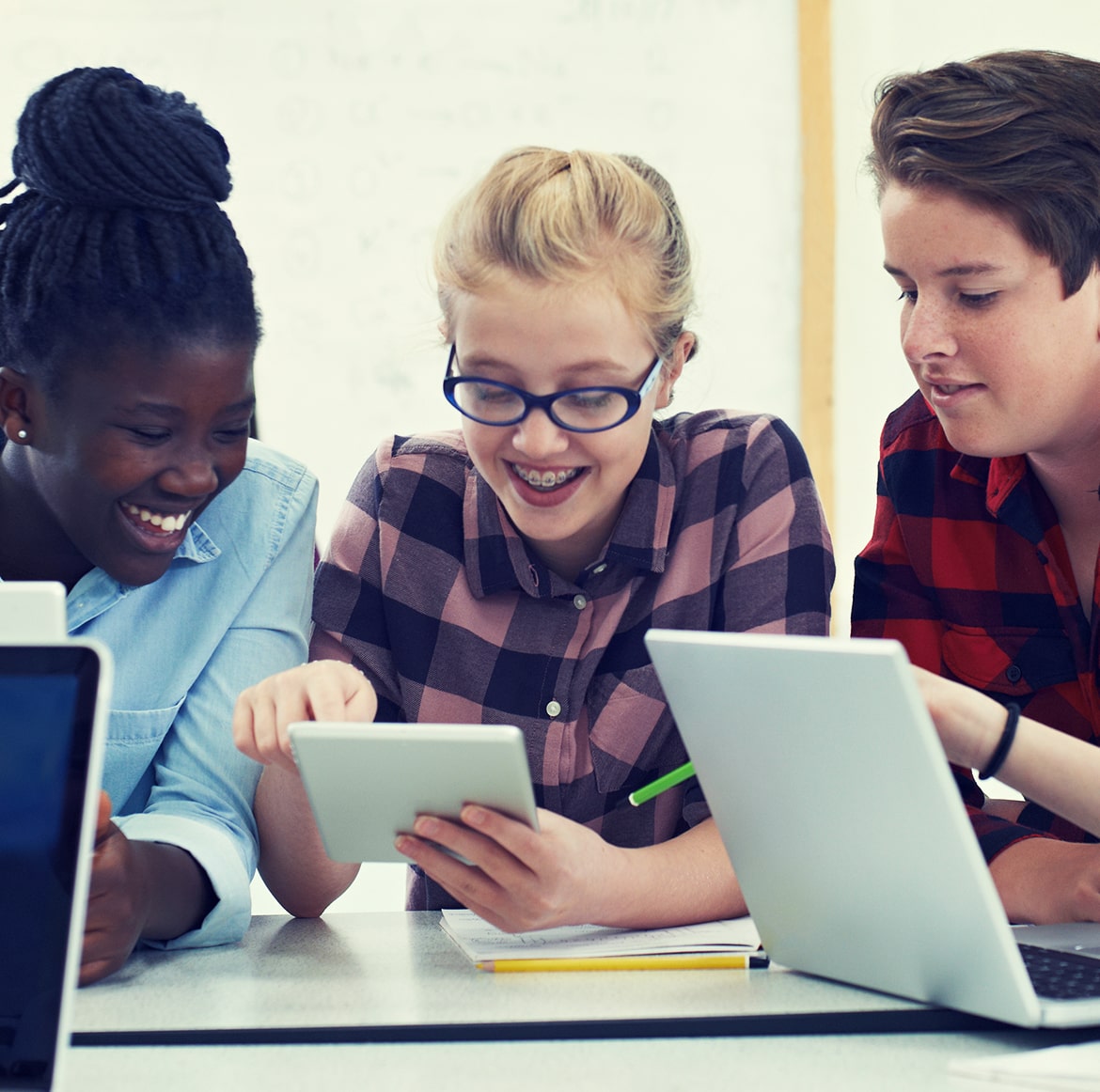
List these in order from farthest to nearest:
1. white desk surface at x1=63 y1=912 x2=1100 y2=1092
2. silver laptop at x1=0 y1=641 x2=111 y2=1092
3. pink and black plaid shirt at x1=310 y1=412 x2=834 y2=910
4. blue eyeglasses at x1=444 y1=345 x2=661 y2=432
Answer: pink and black plaid shirt at x1=310 y1=412 x2=834 y2=910
blue eyeglasses at x1=444 y1=345 x2=661 y2=432
white desk surface at x1=63 y1=912 x2=1100 y2=1092
silver laptop at x1=0 y1=641 x2=111 y2=1092

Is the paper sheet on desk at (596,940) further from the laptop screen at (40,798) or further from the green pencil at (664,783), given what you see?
the laptop screen at (40,798)

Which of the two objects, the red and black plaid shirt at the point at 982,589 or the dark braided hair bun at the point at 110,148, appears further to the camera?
the red and black plaid shirt at the point at 982,589

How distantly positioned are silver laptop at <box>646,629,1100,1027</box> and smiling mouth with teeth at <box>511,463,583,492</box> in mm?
412

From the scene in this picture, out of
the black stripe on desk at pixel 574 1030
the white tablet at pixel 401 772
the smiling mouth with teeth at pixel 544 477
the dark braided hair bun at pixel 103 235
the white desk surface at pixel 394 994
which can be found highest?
the dark braided hair bun at pixel 103 235

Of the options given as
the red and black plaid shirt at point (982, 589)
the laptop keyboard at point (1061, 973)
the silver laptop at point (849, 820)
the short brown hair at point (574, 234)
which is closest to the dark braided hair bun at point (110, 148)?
the short brown hair at point (574, 234)

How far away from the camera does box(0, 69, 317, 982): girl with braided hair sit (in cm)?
119

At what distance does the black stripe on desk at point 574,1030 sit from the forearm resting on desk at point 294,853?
401 mm

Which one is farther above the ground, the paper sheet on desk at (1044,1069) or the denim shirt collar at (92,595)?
the denim shirt collar at (92,595)

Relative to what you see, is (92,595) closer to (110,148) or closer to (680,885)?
(110,148)

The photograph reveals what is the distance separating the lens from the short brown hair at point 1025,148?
1247mm

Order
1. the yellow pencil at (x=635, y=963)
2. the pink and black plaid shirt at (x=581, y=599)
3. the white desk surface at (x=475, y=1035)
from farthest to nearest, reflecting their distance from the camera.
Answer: the pink and black plaid shirt at (x=581, y=599) → the yellow pencil at (x=635, y=963) → the white desk surface at (x=475, y=1035)

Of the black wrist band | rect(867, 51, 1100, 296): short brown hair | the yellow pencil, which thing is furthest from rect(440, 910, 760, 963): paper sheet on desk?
rect(867, 51, 1100, 296): short brown hair

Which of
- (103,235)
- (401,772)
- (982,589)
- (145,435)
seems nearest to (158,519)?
(145,435)

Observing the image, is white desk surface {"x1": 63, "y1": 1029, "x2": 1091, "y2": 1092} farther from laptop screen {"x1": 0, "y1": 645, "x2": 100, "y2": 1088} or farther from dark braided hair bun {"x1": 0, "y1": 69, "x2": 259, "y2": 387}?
dark braided hair bun {"x1": 0, "y1": 69, "x2": 259, "y2": 387}
